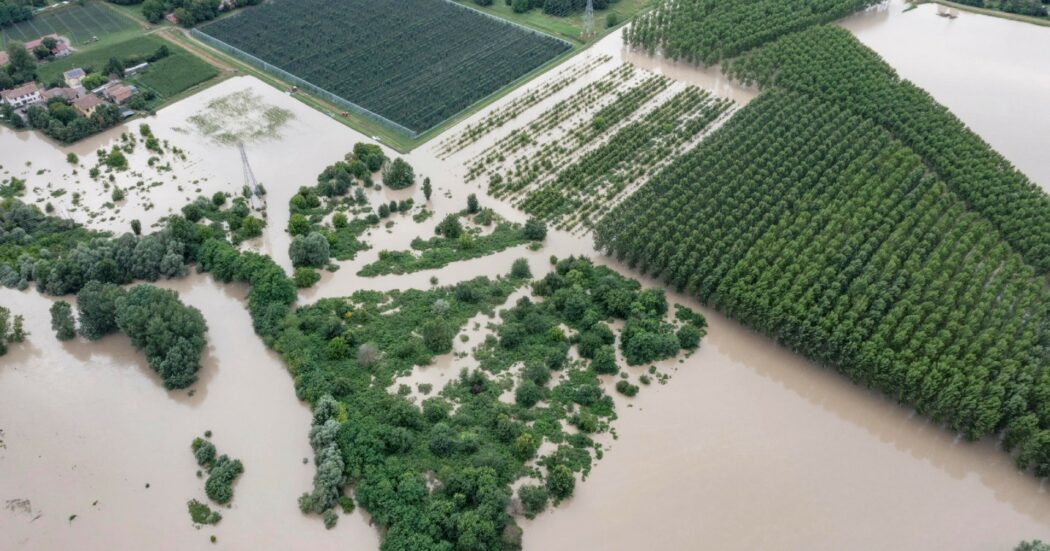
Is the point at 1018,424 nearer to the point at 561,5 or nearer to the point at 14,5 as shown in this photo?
the point at 561,5

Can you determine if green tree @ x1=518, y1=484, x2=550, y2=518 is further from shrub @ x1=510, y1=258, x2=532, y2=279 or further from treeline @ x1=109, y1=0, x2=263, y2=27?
treeline @ x1=109, y1=0, x2=263, y2=27

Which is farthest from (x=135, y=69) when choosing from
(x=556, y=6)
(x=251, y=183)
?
(x=556, y=6)

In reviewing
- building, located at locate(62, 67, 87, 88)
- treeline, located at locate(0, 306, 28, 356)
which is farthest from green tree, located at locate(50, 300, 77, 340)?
building, located at locate(62, 67, 87, 88)

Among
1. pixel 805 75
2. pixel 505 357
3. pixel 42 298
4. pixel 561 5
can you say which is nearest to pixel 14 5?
pixel 42 298

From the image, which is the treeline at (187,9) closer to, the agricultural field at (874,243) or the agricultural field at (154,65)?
the agricultural field at (154,65)

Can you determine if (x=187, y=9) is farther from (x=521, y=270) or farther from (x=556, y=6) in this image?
(x=521, y=270)

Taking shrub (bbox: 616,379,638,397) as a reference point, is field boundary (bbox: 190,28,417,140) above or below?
above
